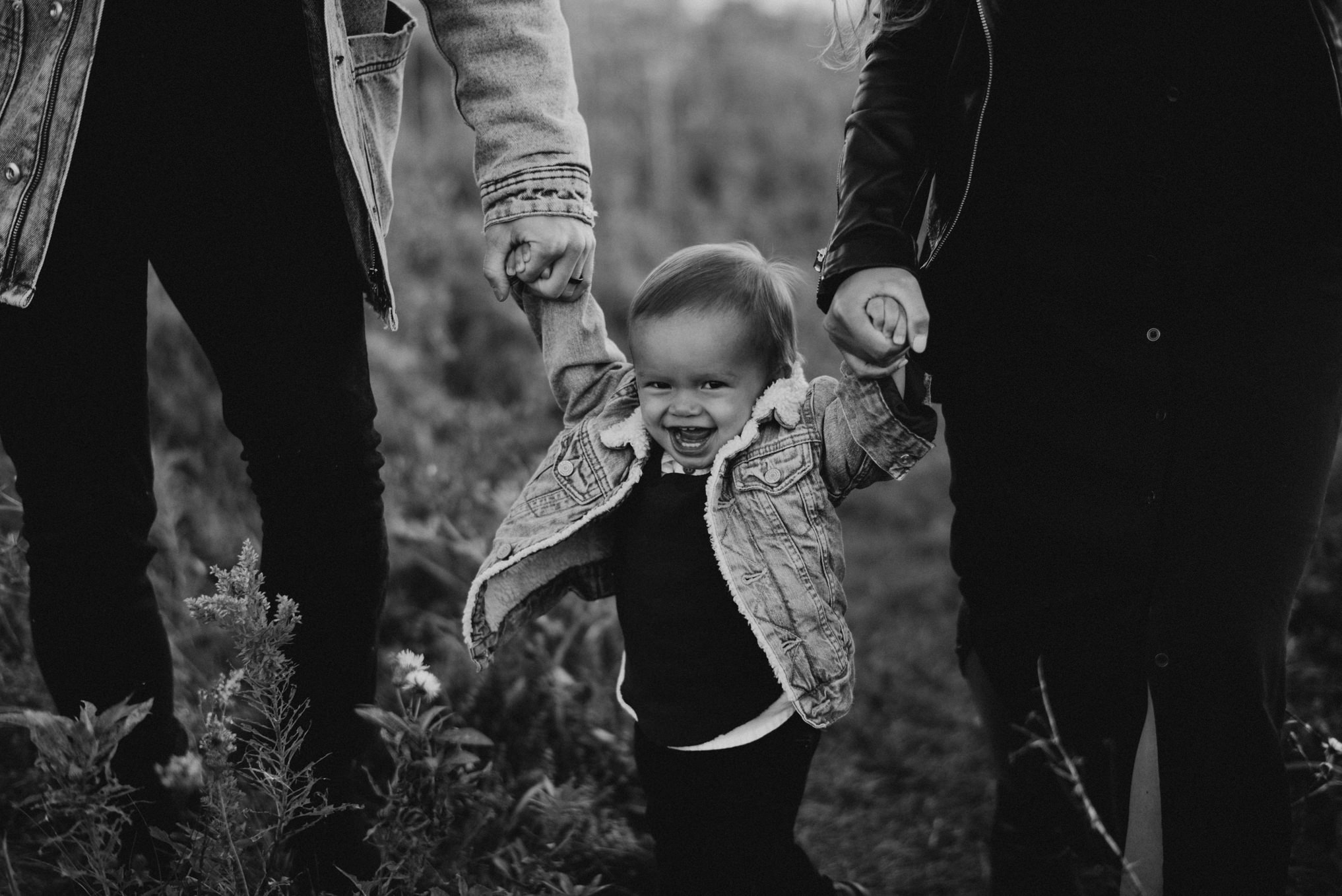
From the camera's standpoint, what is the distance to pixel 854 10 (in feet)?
6.95

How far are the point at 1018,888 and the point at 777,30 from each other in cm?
1385

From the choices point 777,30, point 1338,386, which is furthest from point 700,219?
point 1338,386

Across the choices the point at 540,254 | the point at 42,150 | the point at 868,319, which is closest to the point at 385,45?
the point at 540,254

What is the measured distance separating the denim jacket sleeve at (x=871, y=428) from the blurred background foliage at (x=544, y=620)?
988 mm

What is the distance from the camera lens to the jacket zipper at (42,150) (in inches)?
68.8

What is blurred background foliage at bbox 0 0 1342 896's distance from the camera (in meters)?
2.77

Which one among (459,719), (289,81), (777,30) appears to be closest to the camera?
(289,81)

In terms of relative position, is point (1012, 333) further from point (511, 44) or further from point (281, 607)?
point (281, 607)

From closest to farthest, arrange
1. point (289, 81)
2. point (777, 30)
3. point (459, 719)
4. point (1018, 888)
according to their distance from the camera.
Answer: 1. point (289, 81)
2. point (1018, 888)
3. point (459, 719)
4. point (777, 30)

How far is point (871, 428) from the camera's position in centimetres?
188

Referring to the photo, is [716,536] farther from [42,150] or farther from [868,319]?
[42,150]

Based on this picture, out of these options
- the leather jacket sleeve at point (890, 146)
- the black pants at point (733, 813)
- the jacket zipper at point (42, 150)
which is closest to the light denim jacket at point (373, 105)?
the jacket zipper at point (42, 150)

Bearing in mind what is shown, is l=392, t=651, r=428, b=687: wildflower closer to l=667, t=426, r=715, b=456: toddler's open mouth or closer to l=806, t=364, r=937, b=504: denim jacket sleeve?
l=667, t=426, r=715, b=456: toddler's open mouth

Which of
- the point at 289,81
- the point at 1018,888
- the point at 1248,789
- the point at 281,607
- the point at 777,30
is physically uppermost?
the point at 777,30
